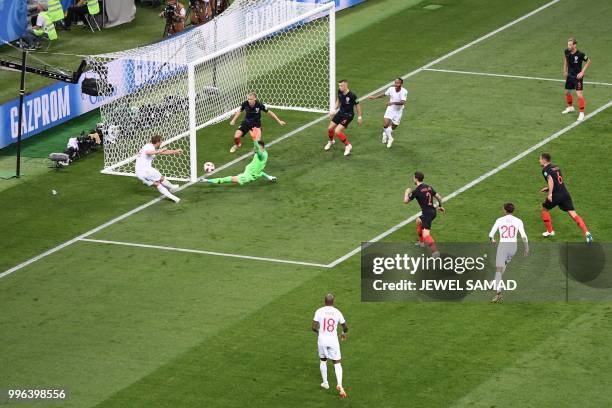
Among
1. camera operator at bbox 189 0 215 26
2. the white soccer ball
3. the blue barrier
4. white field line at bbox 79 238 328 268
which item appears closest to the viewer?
white field line at bbox 79 238 328 268

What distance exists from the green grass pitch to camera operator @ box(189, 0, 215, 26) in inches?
244

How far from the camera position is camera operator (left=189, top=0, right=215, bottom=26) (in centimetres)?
4941

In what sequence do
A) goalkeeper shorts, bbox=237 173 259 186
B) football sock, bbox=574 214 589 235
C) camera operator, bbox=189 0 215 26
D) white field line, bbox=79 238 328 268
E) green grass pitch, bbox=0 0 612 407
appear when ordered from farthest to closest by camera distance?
camera operator, bbox=189 0 215 26 < goalkeeper shorts, bbox=237 173 259 186 < football sock, bbox=574 214 589 235 < white field line, bbox=79 238 328 268 < green grass pitch, bbox=0 0 612 407

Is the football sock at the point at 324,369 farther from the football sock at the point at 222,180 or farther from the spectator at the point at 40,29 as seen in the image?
the spectator at the point at 40,29

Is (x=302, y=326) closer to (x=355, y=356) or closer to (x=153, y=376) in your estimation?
→ (x=355, y=356)

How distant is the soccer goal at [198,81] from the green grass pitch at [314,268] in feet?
2.97

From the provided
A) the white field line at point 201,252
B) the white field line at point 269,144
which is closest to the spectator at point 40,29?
the white field line at point 269,144

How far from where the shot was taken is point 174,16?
4778 centimetres

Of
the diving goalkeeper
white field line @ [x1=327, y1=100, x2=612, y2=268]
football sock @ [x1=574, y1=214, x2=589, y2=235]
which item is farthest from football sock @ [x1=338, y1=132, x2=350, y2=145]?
football sock @ [x1=574, y1=214, x2=589, y2=235]

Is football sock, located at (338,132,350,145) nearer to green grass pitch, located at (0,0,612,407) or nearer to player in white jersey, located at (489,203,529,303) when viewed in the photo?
green grass pitch, located at (0,0,612,407)

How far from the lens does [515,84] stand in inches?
1700

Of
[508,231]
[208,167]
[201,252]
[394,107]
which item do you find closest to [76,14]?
[208,167]

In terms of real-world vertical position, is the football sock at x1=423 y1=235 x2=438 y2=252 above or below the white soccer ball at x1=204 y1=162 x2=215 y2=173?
above

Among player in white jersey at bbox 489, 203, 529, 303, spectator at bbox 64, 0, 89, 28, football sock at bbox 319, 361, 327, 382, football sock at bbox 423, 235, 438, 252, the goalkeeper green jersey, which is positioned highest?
player in white jersey at bbox 489, 203, 529, 303
